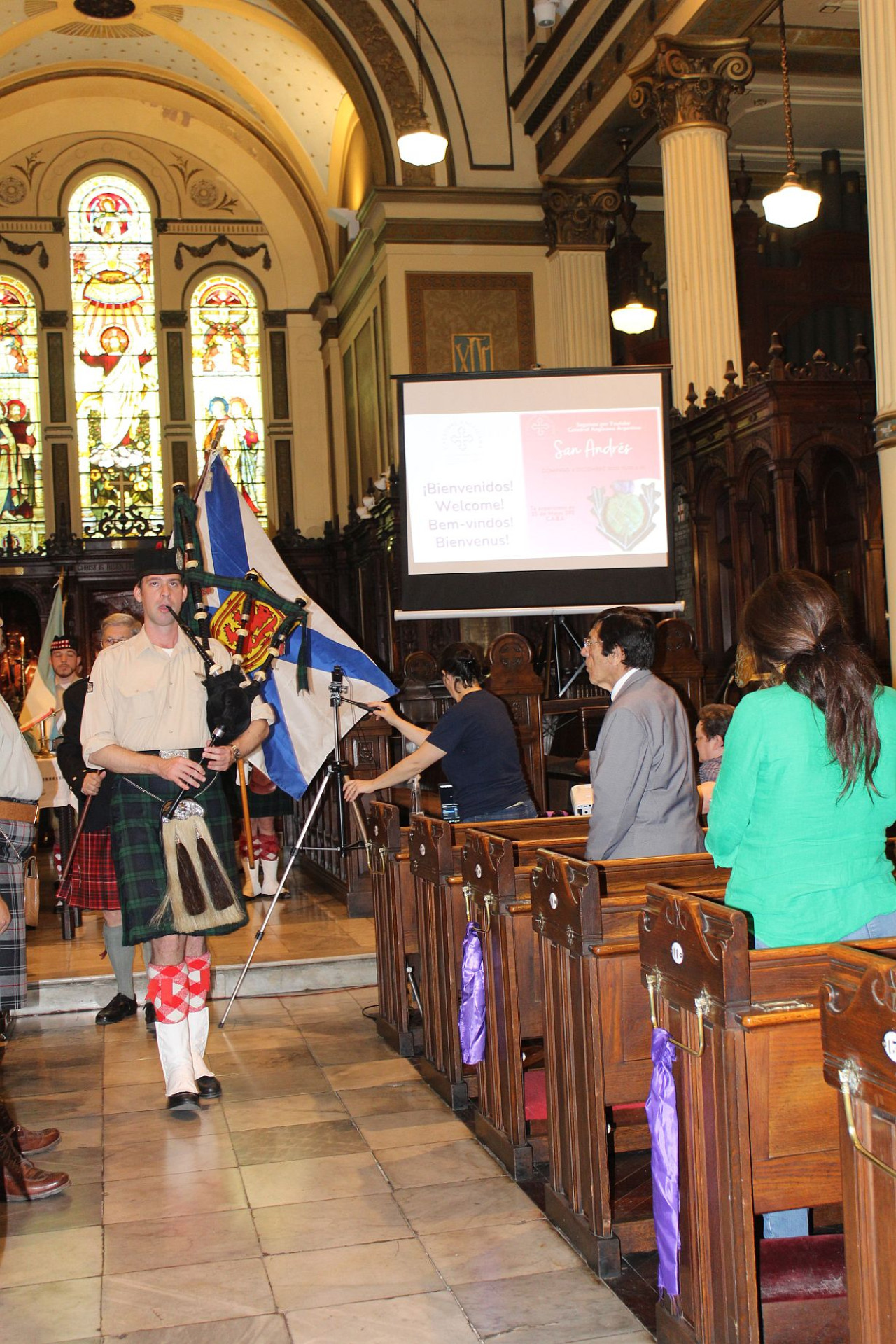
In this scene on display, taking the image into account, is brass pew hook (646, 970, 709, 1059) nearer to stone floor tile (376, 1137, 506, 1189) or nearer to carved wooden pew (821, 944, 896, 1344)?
carved wooden pew (821, 944, 896, 1344)

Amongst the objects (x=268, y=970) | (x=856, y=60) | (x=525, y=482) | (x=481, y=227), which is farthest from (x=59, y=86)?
(x=268, y=970)

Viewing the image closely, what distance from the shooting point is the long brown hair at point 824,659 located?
2.54m

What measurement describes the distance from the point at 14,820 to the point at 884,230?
5910mm

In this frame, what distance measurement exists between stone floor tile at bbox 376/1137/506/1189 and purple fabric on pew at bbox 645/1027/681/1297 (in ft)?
A: 3.81

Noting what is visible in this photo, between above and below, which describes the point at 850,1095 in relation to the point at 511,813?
below

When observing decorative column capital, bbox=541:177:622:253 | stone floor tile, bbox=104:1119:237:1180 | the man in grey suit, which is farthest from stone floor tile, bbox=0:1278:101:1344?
decorative column capital, bbox=541:177:622:253

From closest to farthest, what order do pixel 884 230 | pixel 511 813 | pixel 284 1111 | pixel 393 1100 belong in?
pixel 284 1111
pixel 393 1100
pixel 511 813
pixel 884 230

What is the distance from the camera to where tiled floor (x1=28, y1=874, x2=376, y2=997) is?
663 centimetres

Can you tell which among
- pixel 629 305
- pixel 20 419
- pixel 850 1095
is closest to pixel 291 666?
pixel 850 1095

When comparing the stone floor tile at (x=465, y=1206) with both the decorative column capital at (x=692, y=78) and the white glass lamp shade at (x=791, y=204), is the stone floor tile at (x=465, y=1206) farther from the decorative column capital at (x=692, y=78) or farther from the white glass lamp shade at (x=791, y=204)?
the decorative column capital at (x=692, y=78)

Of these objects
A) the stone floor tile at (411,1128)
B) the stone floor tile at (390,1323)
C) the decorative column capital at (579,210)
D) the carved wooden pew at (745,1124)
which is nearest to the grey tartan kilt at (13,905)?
the stone floor tile at (411,1128)

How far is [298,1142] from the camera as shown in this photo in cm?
418

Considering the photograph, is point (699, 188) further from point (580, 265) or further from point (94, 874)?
point (94, 874)

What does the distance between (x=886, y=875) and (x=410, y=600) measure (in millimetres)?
5083
